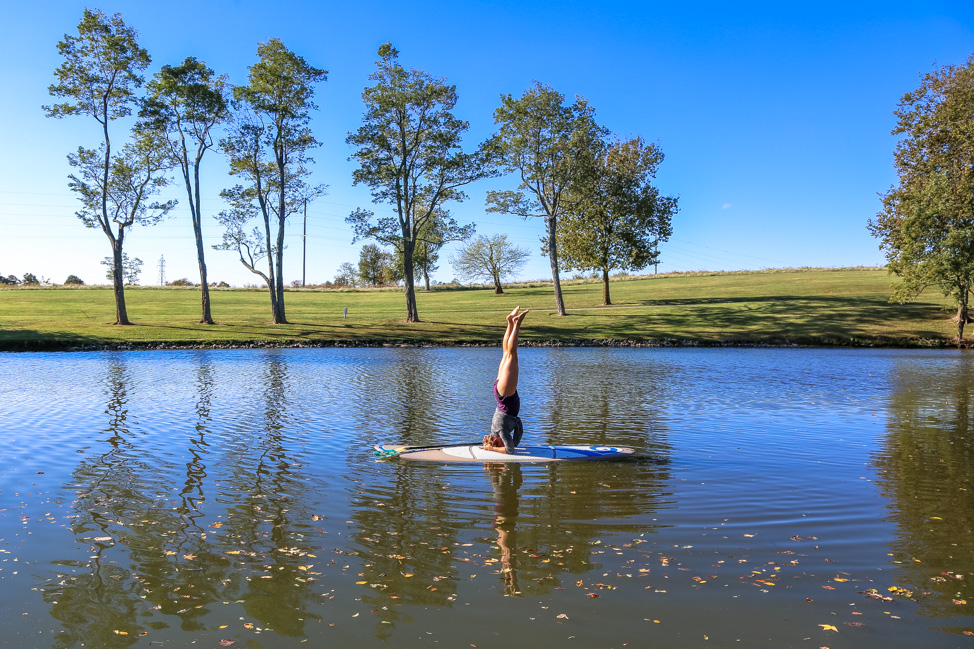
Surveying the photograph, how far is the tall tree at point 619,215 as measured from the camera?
5241 cm

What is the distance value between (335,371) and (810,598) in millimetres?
20560

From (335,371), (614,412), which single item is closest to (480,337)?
(335,371)

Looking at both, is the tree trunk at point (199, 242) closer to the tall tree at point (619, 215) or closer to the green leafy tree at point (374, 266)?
the tall tree at point (619, 215)

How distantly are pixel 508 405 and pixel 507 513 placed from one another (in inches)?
→ 130

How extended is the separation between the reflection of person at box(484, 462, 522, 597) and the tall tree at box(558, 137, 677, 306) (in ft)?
143

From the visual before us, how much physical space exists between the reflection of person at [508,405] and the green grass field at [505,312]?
90.2ft

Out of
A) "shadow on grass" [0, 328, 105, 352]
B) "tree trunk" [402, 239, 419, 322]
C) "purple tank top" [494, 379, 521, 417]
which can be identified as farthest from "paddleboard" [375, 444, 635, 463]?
"tree trunk" [402, 239, 419, 322]

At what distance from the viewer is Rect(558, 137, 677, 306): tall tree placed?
5241 centimetres

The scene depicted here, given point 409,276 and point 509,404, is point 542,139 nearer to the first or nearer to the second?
point 409,276

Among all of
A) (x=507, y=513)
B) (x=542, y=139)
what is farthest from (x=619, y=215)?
(x=507, y=513)

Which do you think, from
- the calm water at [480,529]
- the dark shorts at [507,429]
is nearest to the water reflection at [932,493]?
the calm water at [480,529]

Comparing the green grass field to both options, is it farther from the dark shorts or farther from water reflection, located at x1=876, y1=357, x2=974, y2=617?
the dark shorts

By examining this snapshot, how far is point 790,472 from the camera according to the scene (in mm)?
9820

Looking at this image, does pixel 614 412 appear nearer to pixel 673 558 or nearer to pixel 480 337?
pixel 673 558
